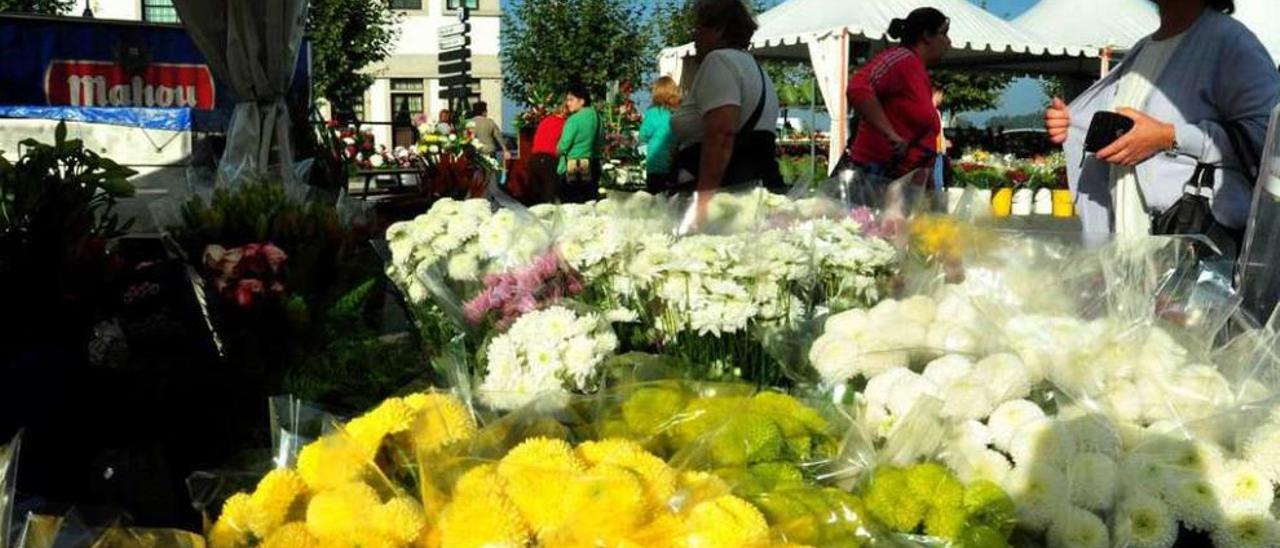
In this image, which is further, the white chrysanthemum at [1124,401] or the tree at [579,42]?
the tree at [579,42]

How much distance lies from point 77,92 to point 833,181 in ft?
32.3

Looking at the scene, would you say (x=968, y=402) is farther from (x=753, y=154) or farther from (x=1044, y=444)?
(x=753, y=154)

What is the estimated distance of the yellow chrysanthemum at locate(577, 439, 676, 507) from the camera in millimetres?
1205

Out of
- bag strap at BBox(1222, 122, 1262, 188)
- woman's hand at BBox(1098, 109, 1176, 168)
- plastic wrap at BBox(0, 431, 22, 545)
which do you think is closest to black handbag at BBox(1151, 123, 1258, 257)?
bag strap at BBox(1222, 122, 1262, 188)

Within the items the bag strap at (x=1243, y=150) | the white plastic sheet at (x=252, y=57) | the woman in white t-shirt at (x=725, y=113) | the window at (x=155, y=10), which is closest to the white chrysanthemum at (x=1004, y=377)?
the bag strap at (x=1243, y=150)

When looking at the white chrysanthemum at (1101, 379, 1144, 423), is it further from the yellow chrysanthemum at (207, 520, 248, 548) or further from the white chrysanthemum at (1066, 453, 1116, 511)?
the yellow chrysanthemum at (207, 520, 248, 548)

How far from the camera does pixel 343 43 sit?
23.0 metres

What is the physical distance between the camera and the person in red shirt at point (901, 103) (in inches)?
176

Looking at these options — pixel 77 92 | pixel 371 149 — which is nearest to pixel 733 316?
pixel 371 149

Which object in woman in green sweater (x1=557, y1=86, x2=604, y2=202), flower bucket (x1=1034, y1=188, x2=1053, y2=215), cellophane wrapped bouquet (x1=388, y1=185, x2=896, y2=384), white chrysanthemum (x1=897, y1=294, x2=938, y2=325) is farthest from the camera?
flower bucket (x1=1034, y1=188, x2=1053, y2=215)

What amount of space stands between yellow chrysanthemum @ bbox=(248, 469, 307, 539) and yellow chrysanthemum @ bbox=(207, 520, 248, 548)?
0.04 feet

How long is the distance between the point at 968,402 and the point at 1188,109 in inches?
64.2

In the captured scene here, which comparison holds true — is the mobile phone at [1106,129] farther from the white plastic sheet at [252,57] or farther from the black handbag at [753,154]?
the white plastic sheet at [252,57]

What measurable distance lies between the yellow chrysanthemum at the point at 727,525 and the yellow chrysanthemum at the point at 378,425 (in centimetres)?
39
